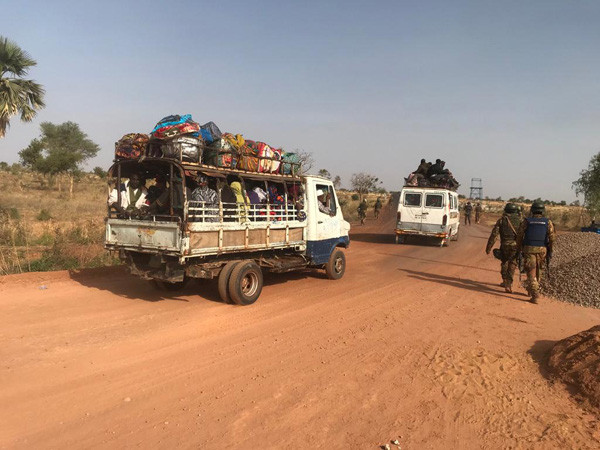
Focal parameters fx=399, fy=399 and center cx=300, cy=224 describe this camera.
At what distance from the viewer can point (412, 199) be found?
16281mm

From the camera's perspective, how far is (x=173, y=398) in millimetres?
3814

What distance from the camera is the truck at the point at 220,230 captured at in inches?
247

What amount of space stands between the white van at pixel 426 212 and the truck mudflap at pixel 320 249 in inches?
302

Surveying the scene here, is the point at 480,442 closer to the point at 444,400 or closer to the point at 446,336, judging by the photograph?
the point at 444,400

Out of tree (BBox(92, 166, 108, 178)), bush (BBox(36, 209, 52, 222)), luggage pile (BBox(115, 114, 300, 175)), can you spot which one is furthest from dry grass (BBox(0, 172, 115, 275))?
tree (BBox(92, 166, 108, 178))

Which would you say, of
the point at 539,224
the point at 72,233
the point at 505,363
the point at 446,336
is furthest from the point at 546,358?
the point at 72,233

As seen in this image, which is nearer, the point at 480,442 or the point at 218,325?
the point at 480,442

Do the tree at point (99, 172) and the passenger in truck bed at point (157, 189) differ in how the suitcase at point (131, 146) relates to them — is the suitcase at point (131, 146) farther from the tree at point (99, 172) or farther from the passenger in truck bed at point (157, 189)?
the tree at point (99, 172)

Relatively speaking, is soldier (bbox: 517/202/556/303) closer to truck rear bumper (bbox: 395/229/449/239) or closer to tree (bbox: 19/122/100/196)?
truck rear bumper (bbox: 395/229/449/239)

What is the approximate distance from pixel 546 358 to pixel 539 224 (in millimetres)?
3816

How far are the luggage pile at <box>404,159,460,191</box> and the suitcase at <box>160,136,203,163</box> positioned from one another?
11987 millimetres

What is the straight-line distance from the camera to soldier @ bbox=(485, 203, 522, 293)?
336 inches

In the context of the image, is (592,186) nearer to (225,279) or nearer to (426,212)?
(426,212)

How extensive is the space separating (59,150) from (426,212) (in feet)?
110
